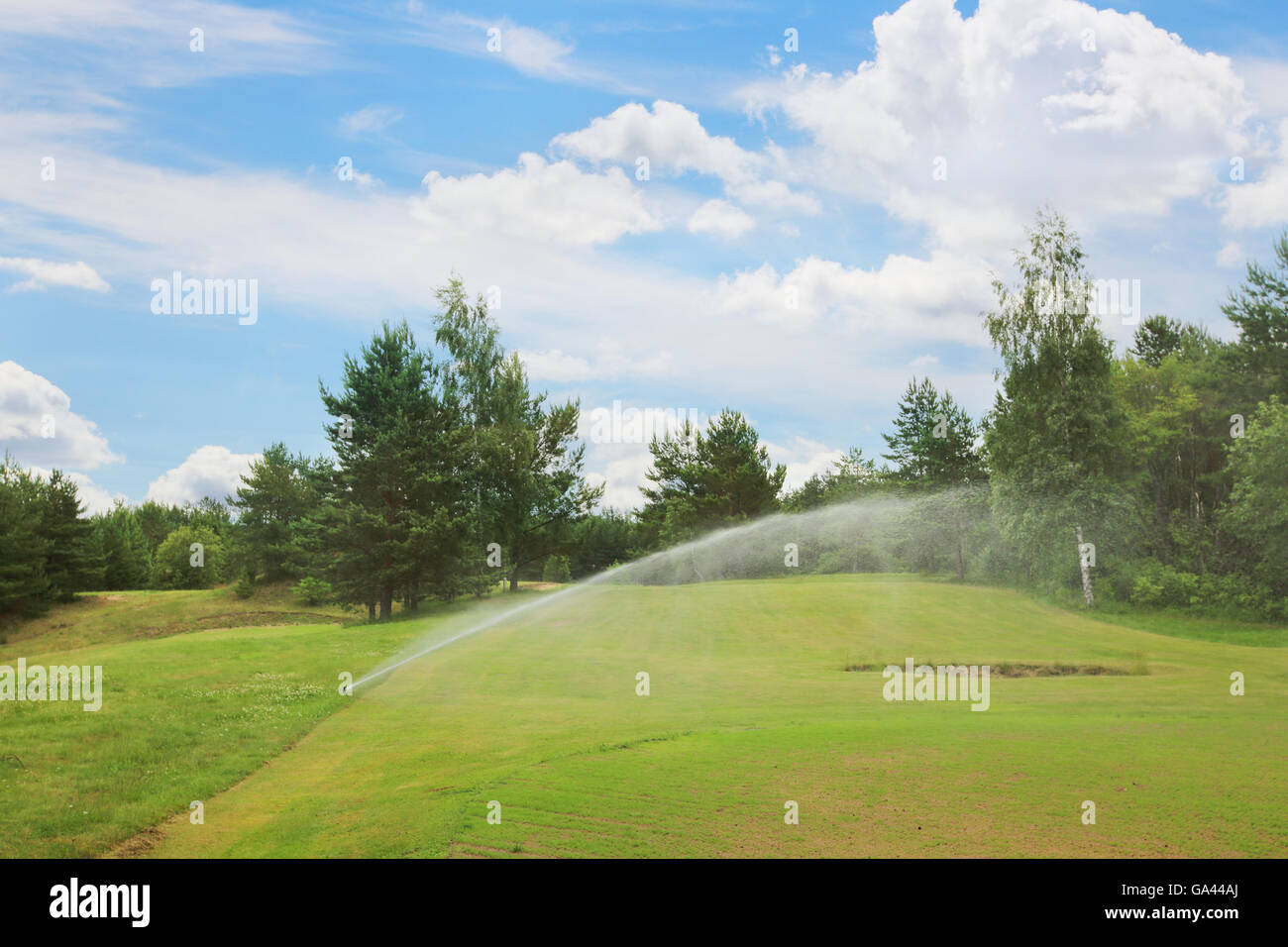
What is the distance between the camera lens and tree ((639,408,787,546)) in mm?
71438

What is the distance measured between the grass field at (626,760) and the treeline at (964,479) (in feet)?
60.7

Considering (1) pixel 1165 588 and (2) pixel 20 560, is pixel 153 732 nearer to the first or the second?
(1) pixel 1165 588

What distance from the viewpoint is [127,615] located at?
60406 mm

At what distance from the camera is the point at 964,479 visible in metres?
63.7

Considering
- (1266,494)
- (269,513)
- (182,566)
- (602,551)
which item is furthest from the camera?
(602,551)

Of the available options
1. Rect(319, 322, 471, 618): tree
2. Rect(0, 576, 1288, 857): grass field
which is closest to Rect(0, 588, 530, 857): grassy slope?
Rect(0, 576, 1288, 857): grass field

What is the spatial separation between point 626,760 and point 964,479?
190ft

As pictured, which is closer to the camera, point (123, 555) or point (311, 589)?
point (311, 589)

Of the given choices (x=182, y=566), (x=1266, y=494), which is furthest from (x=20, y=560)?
(x=1266, y=494)

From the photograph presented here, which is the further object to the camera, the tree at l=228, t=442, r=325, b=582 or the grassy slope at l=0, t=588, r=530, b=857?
the tree at l=228, t=442, r=325, b=582

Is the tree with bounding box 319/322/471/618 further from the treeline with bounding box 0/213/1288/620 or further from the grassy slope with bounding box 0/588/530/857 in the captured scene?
the grassy slope with bounding box 0/588/530/857

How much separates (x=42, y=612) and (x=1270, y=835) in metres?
76.0

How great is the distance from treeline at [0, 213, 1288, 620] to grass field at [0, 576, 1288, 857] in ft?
60.7
